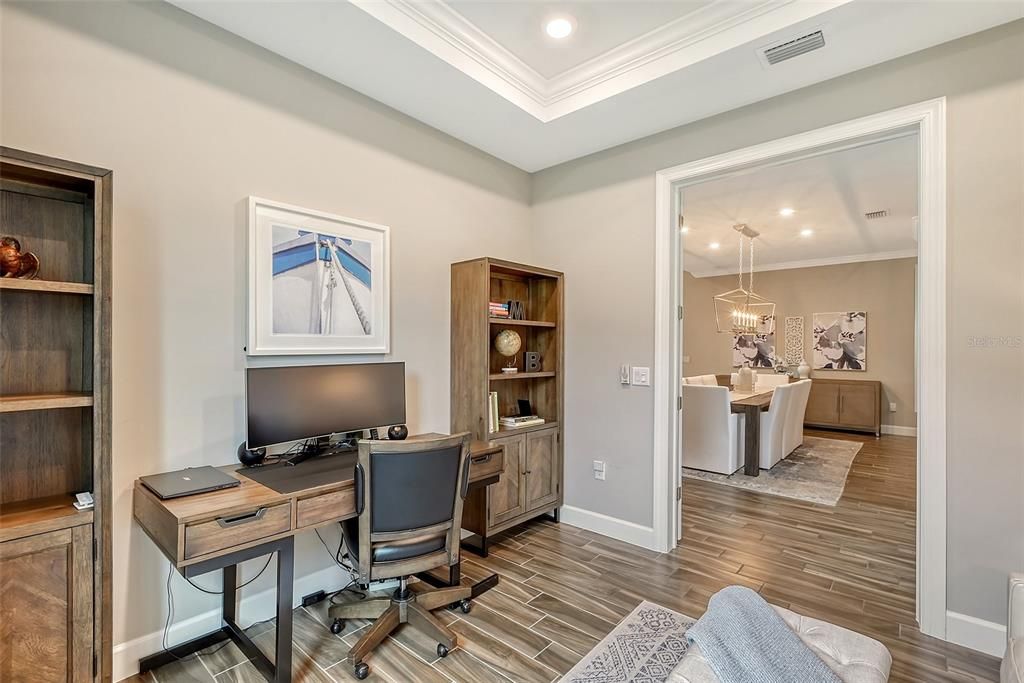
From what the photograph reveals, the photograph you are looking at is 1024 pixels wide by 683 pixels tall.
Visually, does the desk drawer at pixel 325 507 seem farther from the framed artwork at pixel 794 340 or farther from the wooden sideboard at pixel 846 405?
the framed artwork at pixel 794 340

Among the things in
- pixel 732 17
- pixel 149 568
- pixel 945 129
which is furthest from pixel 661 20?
pixel 149 568

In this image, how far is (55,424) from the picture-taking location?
1.79m

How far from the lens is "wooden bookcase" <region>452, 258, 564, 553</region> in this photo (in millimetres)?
3051

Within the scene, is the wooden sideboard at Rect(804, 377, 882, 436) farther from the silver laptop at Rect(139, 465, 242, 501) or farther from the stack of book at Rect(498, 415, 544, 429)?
the silver laptop at Rect(139, 465, 242, 501)

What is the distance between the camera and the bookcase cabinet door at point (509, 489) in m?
3.05

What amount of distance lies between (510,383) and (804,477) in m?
3.40

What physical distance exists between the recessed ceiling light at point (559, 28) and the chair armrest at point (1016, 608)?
285 cm

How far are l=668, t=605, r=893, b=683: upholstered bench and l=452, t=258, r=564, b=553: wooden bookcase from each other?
5.53ft

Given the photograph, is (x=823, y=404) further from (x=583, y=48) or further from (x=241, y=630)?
(x=241, y=630)

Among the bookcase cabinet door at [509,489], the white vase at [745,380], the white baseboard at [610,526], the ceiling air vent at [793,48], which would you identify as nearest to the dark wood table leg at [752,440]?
the white vase at [745,380]

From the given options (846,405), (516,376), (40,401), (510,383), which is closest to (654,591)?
(516,376)

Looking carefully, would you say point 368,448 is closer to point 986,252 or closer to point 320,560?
point 320,560

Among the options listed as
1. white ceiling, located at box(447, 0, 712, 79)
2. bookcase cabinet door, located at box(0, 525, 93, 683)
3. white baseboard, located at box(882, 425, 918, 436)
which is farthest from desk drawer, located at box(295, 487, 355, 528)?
white baseboard, located at box(882, 425, 918, 436)

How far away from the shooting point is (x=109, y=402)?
1.67 meters
